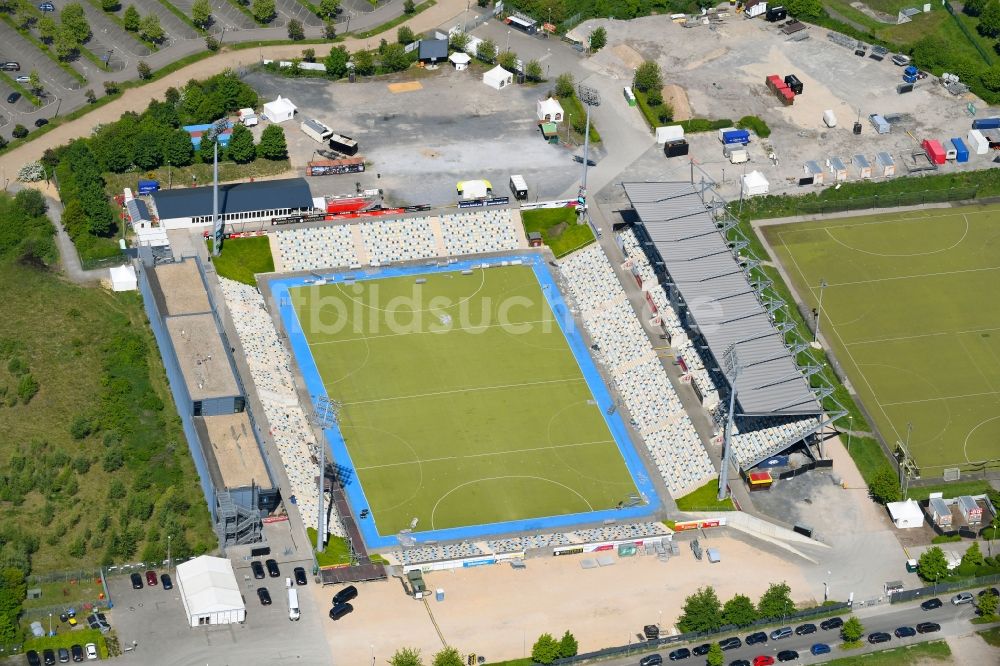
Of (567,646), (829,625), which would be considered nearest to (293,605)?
(567,646)

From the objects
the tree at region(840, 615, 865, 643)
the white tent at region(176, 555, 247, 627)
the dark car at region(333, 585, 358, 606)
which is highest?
the white tent at region(176, 555, 247, 627)

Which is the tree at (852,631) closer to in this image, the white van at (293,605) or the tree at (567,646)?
the tree at (567,646)

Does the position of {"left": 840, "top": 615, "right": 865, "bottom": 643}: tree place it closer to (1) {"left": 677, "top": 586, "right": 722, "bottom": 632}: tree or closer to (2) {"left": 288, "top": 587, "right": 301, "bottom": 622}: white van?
(1) {"left": 677, "top": 586, "right": 722, "bottom": 632}: tree

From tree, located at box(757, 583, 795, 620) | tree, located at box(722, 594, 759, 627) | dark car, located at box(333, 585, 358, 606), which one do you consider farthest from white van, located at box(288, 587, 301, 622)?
tree, located at box(757, 583, 795, 620)

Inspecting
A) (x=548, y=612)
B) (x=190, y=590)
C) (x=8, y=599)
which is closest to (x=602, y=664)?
(x=548, y=612)

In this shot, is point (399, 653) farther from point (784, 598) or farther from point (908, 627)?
point (908, 627)

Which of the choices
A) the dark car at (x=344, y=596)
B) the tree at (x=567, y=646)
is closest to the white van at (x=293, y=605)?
the dark car at (x=344, y=596)
